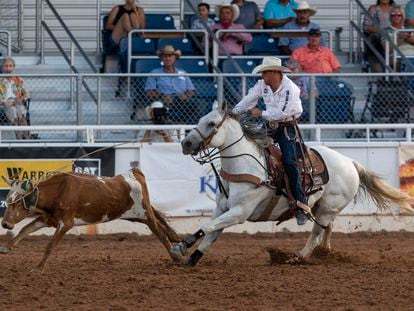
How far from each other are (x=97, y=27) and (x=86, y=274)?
9298mm

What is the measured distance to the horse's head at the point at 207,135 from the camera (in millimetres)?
11102

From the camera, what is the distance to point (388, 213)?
15797mm

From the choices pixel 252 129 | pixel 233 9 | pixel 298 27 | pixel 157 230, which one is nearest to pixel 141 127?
pixel 157 230

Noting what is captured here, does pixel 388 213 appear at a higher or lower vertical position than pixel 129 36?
lower

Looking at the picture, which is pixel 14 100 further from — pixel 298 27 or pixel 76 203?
pixel 298 27

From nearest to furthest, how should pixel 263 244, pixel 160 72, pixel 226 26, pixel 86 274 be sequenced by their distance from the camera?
pixel 86 274, pixel 263 244, pixel 160 72, pixel 226 26

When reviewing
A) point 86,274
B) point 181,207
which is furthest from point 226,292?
point 181,207

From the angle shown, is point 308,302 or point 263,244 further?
point 263,244

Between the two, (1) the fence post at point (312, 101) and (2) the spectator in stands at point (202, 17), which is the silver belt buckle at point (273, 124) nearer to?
(1) the fence post at point (312, 101)

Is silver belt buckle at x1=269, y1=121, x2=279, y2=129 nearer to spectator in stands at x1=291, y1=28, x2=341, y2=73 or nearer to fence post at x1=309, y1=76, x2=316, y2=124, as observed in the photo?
fence post at x1=309, y1=76, x2=316, y2=124

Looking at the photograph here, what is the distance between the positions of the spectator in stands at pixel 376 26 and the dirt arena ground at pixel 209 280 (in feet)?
18.4

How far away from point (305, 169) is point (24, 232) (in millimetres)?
2940

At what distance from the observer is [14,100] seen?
15.6 meters

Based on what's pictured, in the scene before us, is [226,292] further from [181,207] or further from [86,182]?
[181,207]
